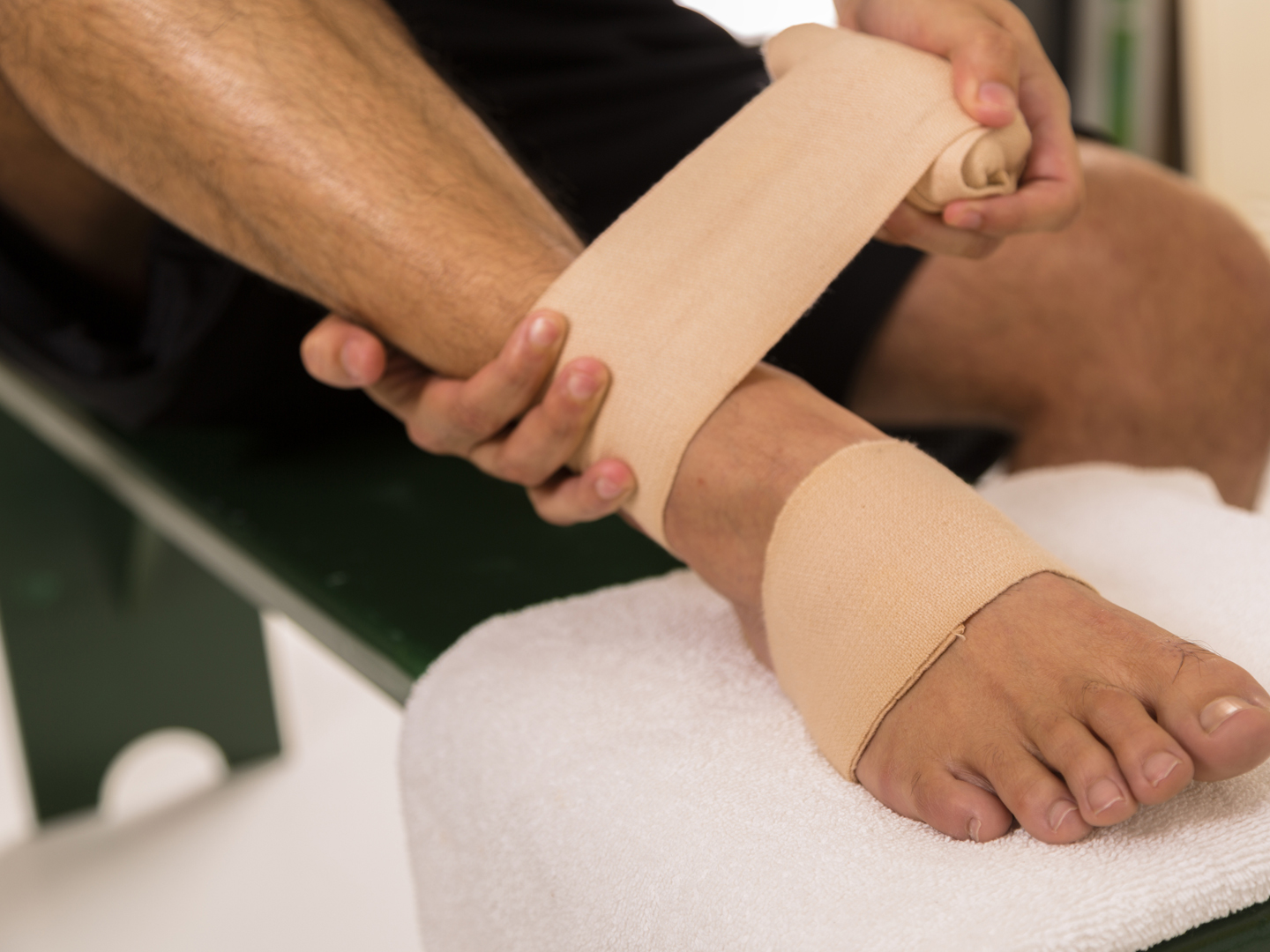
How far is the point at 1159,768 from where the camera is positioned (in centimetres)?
46

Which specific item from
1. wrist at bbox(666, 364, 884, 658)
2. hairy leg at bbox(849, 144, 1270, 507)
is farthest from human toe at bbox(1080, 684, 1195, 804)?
hairy leg at bbox(849, 144, 1270, 507)

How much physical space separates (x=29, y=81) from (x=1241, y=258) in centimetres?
99

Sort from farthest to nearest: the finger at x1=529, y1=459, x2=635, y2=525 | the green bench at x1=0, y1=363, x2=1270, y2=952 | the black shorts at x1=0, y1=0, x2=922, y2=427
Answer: the black shorts at x1=0, y1=0, x2=922, y2=427 < the green bench at x1=0, y1=363, x2=1270, y2=952 < the finger at x1=529, y1=459, x2=635, y2=525

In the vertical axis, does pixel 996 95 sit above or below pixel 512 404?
above

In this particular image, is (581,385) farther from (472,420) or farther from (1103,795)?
(1103,795)

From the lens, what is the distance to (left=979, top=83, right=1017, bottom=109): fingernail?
626mm

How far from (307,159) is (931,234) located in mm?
362

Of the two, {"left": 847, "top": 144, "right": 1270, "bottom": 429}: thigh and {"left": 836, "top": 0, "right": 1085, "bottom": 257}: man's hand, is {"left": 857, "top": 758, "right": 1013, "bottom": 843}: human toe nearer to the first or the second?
{"left": 836, "top": 0, "right": 1085, "bottom": 257}: man's hand

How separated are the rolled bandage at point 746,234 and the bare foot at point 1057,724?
185 mm

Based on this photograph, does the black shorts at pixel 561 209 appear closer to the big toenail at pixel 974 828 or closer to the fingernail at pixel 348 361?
the fingernail at pixel 348 361

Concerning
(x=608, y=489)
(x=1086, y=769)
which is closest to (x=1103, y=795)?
(x=1086, y=769)

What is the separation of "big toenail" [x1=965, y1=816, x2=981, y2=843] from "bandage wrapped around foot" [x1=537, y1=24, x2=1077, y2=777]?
0.06 m

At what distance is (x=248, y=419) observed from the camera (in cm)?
110

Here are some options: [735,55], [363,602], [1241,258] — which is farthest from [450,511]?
[1241,258]
